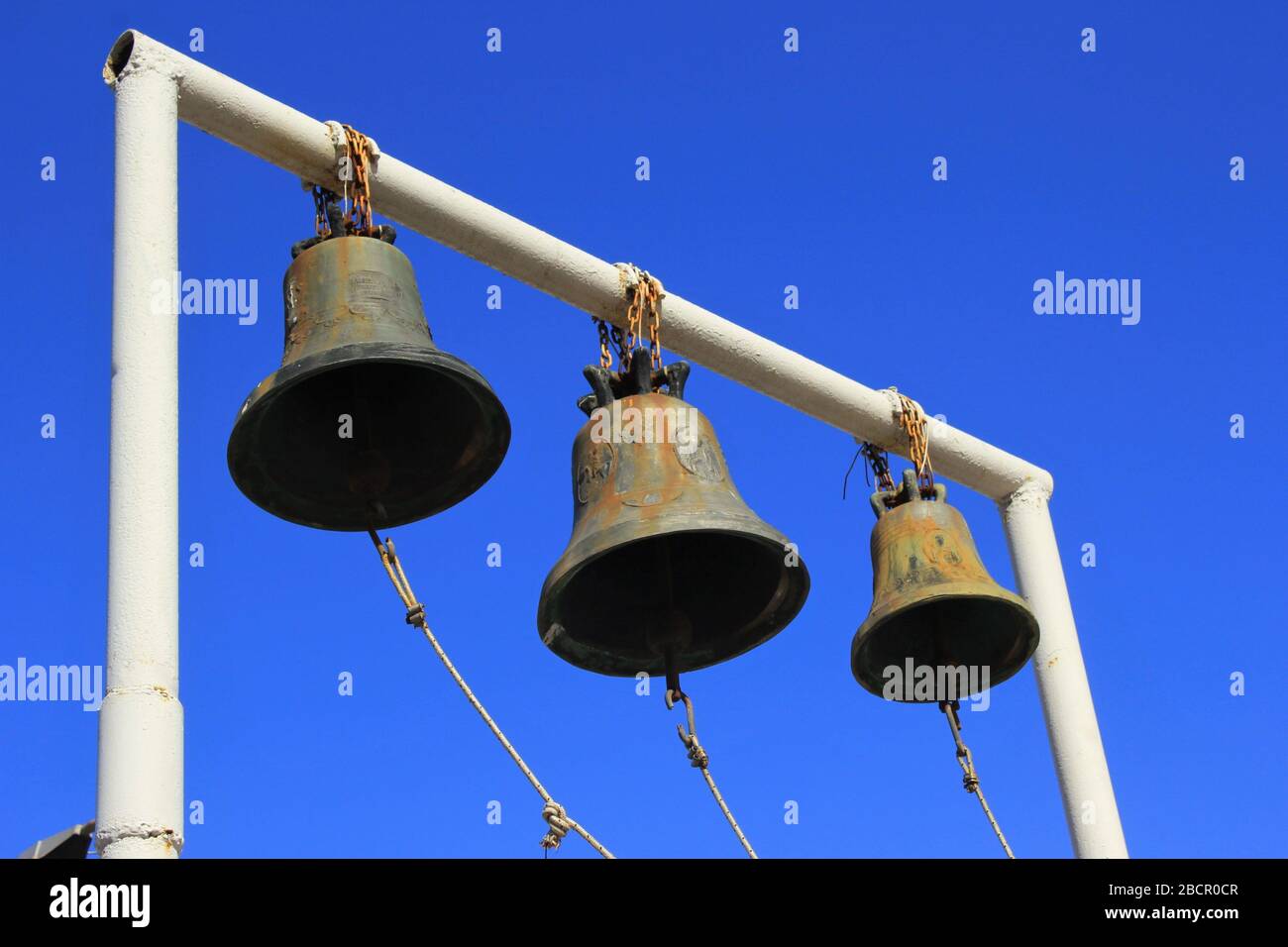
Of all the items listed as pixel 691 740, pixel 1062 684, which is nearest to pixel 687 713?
pixel 691 740

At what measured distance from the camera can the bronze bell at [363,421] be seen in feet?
→ 22.4

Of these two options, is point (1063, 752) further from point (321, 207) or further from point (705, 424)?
point (321, 207)

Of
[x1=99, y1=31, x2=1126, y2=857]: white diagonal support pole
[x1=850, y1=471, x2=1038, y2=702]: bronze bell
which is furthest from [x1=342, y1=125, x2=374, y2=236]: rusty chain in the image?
[x1=850, y1=471, x2=1038, y2=702]: bronze bell

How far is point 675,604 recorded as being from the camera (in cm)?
725

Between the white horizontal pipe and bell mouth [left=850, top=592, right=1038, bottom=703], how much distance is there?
72 cm

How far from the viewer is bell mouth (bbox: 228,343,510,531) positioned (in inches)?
273

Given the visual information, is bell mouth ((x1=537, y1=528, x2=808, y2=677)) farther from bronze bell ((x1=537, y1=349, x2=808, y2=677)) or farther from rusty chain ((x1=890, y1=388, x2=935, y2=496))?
rusty chain ((x1=890, y1=388, x2=935, y2=496))

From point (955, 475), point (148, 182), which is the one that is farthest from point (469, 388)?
point (955, 475)

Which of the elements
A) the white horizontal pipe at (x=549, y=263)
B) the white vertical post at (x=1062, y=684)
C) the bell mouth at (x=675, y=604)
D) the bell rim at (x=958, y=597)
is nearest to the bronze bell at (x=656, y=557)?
the bell mouth at (x=675, y=604)

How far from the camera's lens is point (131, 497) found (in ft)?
19.4

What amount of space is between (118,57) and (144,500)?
1555 millimetres

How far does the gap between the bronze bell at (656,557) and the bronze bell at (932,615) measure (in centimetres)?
70
